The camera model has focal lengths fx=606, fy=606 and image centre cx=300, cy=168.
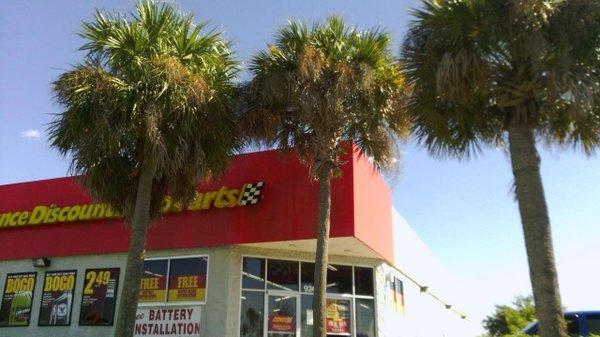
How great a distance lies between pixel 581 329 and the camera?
12508mm

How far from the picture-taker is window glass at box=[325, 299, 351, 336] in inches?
613

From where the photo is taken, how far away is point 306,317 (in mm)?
15570

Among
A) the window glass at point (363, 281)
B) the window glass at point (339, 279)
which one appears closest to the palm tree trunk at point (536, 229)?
the window glass at point (339, 279)

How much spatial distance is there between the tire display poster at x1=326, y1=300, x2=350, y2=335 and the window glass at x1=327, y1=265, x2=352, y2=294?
0.32 meters

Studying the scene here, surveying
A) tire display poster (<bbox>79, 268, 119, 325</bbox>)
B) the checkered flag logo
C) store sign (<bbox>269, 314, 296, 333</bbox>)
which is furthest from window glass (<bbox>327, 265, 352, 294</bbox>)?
tire display poster (<bbox>79, 268, 119, 325</bbox>)

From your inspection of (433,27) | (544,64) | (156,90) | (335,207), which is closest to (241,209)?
(335,207)

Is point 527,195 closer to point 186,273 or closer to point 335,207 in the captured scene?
point 335,207

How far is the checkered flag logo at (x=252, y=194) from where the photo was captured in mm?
15375

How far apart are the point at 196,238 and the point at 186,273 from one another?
0.97 m

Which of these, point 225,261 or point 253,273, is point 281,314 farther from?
point 225,261

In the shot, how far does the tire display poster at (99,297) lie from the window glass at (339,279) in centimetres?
578

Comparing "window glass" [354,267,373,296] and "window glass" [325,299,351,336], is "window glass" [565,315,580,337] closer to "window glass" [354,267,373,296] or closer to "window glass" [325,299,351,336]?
"window glass" [354,267,373,296]

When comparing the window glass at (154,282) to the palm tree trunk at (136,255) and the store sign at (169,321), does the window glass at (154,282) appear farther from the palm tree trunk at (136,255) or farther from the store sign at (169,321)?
the palm tree trunk at (136,255)

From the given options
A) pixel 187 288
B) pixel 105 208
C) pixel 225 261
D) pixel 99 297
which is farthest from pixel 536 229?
pixel 99 297
